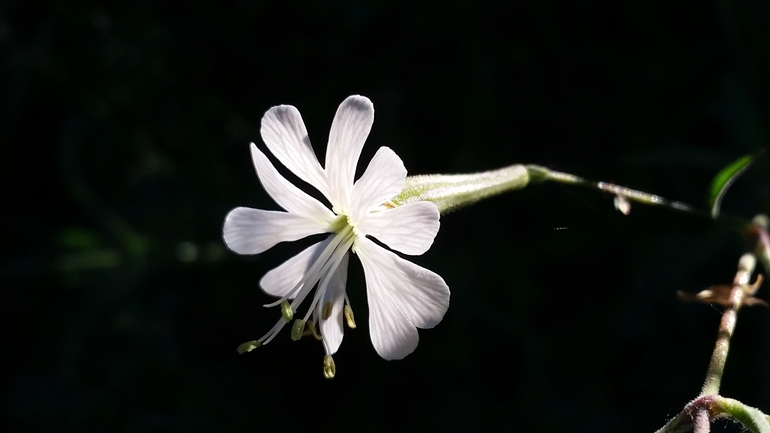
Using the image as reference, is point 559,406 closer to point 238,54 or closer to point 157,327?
point 157,327

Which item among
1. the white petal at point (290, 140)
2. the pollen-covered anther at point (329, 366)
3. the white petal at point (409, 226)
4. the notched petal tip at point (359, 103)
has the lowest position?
the pollen-covered anther at point (329, 366)

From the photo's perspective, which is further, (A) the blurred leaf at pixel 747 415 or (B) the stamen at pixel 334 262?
(B) the stamen at pixel 334 262

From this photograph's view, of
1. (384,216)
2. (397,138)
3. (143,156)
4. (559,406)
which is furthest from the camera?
(143,156)

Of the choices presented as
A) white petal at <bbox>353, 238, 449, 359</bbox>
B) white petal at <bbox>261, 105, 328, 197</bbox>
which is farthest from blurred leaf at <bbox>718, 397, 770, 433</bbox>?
white petal at <bbox>261, 105, 328, 197</bbox>

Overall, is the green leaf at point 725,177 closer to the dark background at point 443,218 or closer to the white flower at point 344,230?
the dark background at point 443,218

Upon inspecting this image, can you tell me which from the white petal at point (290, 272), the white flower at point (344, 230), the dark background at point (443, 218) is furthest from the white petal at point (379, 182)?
the dark background at point (443, 218)

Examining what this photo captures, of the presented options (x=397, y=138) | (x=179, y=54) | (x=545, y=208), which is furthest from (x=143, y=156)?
(x=545, y=208)

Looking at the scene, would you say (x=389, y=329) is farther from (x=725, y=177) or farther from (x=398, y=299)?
(x=725, y=177)
